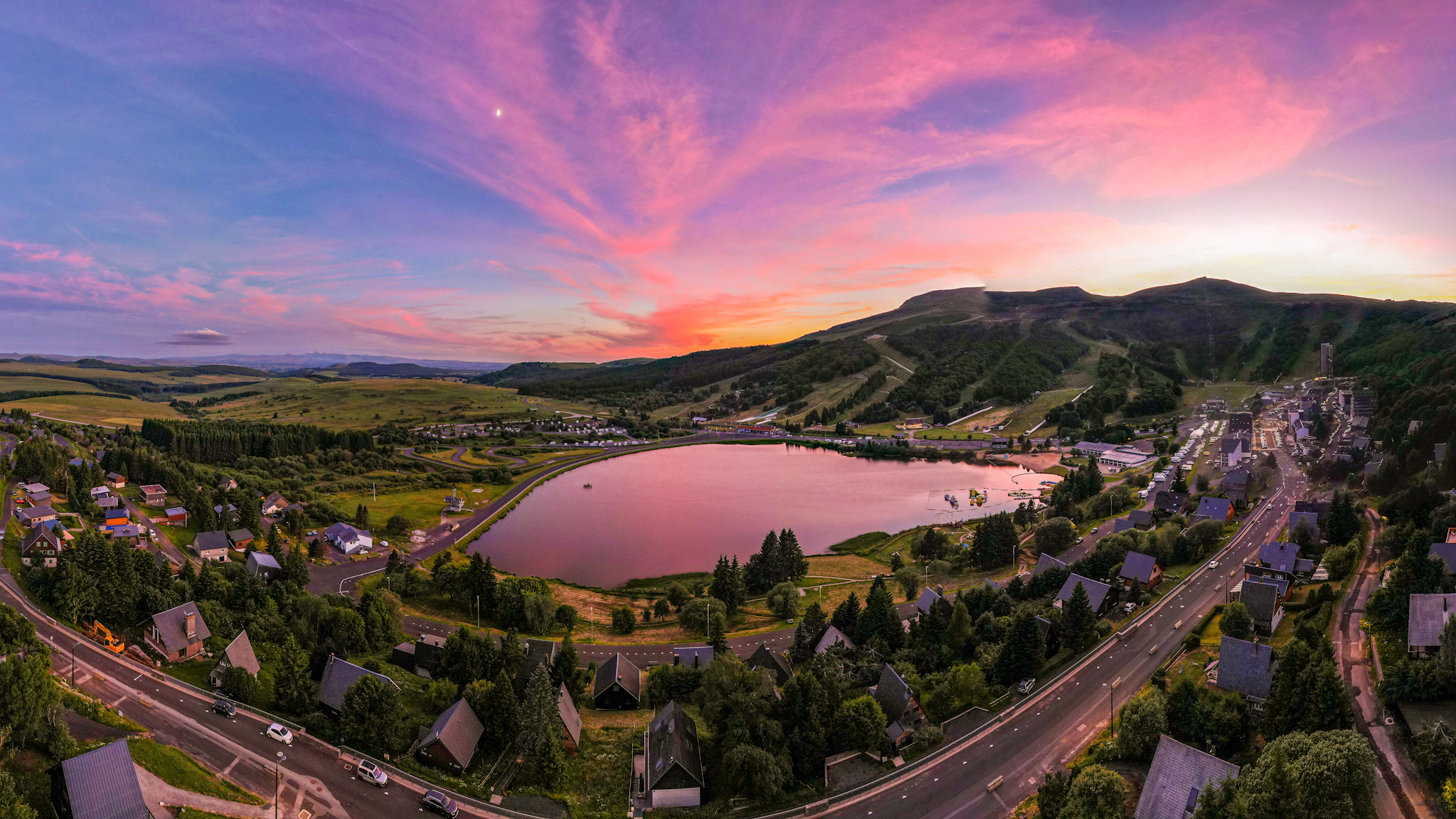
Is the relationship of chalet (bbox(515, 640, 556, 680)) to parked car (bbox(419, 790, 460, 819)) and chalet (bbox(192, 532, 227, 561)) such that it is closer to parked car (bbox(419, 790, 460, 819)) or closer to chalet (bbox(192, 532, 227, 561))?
parked car (bbox(419, 790, 460, 819))

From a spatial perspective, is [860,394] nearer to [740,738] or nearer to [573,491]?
[573,491]

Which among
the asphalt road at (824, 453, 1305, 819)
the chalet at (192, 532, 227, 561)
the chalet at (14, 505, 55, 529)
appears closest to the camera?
the asphalt road at (824, 453, 1305, 819)

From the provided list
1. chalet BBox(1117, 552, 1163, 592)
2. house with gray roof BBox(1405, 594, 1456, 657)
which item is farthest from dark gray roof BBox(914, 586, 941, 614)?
house with gray roof BBox(1405, 594, 1456, 657)

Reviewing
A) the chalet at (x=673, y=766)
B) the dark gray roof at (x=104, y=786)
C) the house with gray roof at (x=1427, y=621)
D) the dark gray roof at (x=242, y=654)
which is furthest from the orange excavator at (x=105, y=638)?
the house with gray roof at (x=1427, y=621)

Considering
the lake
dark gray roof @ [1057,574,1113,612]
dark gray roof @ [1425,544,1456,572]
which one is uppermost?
dark gray roof @ [1425,544,1456,572]

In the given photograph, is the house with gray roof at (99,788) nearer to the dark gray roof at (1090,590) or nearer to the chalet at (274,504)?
the dark gray roof at (1090,590)

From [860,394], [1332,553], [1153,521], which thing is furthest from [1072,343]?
[1332,553]
